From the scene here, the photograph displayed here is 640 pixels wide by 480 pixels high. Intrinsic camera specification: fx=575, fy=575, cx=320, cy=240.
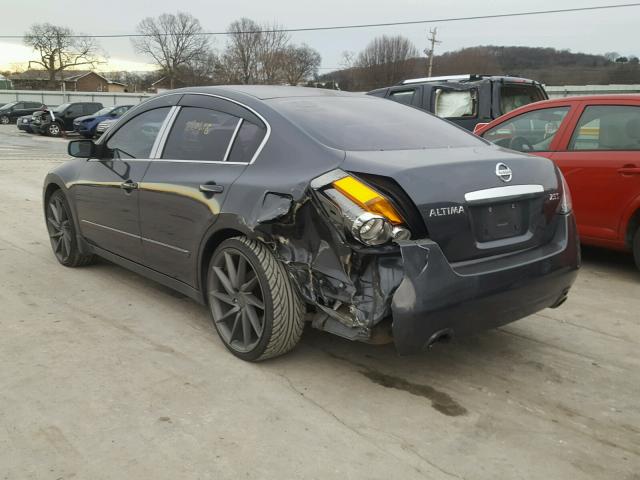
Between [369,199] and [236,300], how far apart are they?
1.16 m

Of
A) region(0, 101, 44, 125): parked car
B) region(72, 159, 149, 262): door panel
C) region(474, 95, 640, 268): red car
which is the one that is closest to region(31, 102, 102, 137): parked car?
region(0, 101, 44, 125): parked car

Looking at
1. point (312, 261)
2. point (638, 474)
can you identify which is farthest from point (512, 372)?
point (312, 261)

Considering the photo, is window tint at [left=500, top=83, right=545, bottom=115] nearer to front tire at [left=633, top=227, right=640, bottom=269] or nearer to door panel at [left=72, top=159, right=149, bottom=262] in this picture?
front tire at [left=633, top=227, right=640, bottom=269]

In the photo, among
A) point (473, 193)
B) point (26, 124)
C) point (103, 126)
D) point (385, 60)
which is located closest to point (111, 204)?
point (473, 193)

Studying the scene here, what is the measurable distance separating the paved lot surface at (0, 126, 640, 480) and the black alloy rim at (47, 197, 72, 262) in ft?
3.34

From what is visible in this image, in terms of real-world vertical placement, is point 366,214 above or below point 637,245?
above

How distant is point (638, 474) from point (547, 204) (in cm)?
144

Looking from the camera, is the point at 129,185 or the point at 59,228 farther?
the point at 59,228

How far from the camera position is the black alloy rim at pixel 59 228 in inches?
207

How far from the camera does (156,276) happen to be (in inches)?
160

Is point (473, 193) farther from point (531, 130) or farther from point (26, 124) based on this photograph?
point (26, 124)

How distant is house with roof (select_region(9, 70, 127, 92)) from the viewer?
7256cm

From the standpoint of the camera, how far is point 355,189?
8.87 feet

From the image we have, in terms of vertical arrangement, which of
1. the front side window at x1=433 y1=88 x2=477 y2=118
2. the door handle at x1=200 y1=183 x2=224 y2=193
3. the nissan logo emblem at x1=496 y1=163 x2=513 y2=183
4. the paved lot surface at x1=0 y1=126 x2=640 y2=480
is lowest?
the paved lot surface at x1=0 y1=126 x2=640 y2=480
